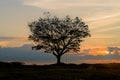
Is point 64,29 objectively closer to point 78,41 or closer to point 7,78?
point 78,41

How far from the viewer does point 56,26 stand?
350 feet

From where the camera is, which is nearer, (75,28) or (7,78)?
(7,78)

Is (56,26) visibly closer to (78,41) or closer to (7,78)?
(78,41)

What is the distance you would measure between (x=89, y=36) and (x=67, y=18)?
7608 mm

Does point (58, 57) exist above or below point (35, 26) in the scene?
below

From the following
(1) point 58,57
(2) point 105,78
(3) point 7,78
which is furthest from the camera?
(1) point 58,57

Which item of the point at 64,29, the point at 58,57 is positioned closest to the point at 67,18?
the point at 64,29

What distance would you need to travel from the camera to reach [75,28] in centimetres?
10750

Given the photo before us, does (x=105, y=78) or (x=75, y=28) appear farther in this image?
(x=75, y=28)

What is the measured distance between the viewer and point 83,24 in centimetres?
10775

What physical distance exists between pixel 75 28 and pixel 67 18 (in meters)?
3.44

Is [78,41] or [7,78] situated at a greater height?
[78,41]

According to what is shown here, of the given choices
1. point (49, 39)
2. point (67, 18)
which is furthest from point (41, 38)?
point (67, 18)

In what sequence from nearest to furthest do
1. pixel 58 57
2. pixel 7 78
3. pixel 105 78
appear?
pixel 7 78
pixel 105 78
pixel 58 57
